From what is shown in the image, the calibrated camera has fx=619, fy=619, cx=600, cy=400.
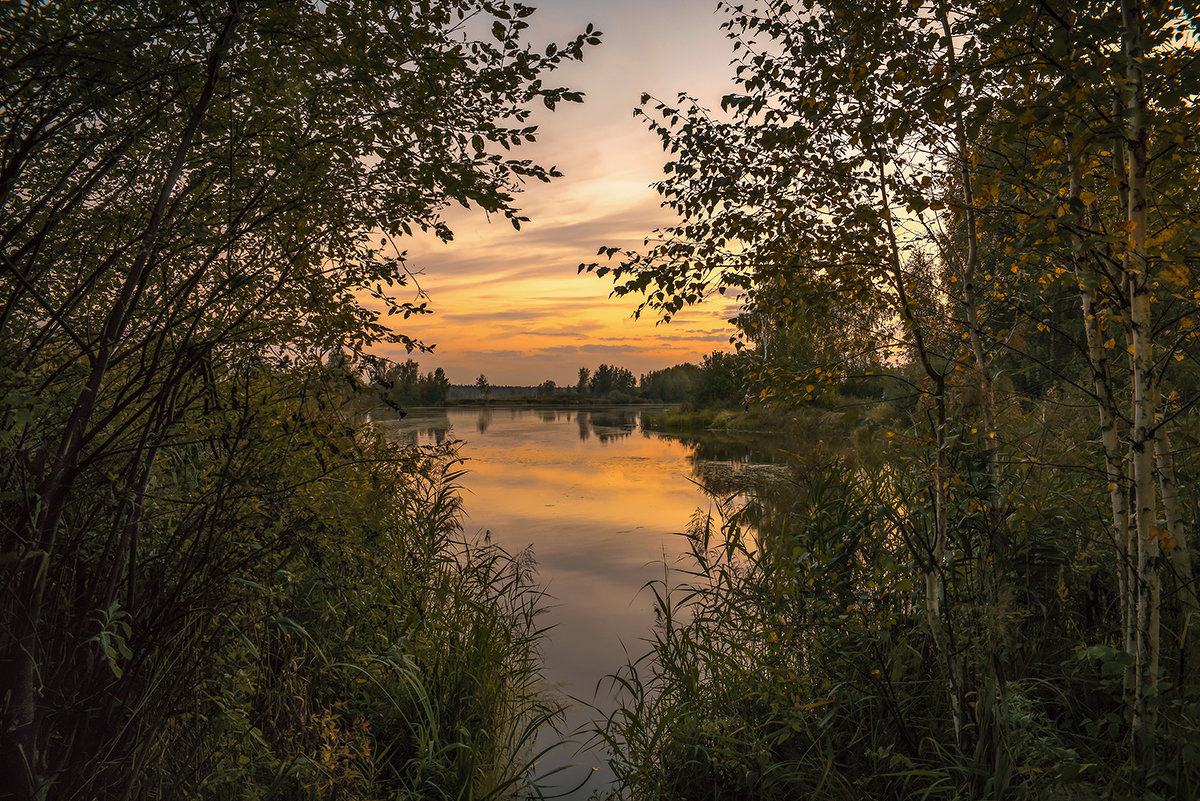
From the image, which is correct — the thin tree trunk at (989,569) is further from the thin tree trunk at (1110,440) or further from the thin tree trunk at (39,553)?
the thin tree trunk at (39,553)

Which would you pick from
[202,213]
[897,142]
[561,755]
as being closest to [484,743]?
[561,755]

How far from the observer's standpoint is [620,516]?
12875 millimetres

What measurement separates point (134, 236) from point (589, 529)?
10.0 meters

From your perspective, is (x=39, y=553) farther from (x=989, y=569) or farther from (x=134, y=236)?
(x=989, y=569)

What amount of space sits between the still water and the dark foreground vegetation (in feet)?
3.84

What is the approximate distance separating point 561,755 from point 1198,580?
420 centimetres

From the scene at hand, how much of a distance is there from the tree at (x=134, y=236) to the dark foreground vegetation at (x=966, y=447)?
1.58m

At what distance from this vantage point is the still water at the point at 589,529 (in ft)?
20.5

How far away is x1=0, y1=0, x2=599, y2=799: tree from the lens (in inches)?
77.6

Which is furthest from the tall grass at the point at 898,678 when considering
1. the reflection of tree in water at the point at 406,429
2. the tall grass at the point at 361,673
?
the reflection of tree in water at the point at 406,429

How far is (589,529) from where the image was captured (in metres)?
11.8

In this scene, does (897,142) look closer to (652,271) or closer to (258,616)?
(652,271)

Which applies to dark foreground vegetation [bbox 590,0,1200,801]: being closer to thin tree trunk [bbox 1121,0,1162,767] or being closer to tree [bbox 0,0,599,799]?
thin tree trunk [bbox 1121,0,1162,767]

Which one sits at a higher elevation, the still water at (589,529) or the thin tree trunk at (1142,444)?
the thin tree trunk at (1142,444)
